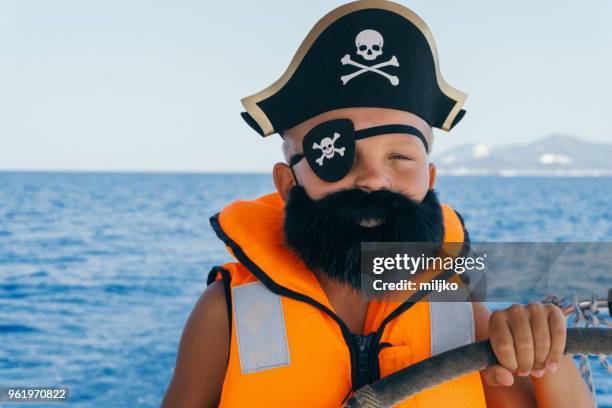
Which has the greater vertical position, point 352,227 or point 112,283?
point 352,227

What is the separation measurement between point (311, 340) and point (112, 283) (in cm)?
1410

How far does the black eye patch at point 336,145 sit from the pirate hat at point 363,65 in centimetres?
5

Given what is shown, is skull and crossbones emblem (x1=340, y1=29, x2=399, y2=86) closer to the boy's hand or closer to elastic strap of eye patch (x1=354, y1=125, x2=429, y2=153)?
elastic strap of eye patch (x1=354, y1=125, x2=429, y2=153)

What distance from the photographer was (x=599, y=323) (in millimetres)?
1059

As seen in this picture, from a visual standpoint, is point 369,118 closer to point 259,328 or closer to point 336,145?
point 336,145

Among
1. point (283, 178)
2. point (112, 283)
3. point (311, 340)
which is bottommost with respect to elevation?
point (112, 283)

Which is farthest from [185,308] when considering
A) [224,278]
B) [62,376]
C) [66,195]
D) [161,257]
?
[66,195]

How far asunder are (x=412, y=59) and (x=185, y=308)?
37.0ft

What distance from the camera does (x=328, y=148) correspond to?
4.35 ft

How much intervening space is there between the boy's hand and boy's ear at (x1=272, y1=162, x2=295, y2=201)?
0.58 m

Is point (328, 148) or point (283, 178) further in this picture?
point (283, 178)

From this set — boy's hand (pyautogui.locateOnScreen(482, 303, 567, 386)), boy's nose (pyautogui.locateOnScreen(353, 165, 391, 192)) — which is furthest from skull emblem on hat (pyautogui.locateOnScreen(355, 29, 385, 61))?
boy's hand (pyautogui.locateOnScreen(482, 303, 567, 386))

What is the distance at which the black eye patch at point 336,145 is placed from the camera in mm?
1319

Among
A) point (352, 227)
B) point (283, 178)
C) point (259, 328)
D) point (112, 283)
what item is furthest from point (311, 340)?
point (112, 283)
